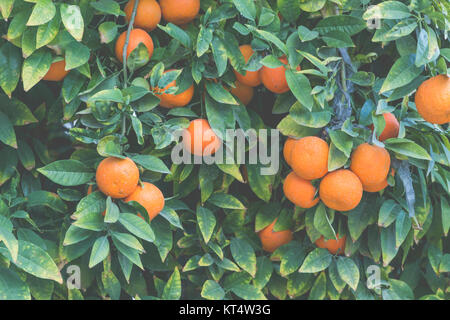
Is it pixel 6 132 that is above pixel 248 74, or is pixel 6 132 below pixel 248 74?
below

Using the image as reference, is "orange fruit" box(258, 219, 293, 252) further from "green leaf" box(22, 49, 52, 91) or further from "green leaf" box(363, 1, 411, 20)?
"green leaf" box(22, 49, 52, 91)

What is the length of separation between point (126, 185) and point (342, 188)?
458 mm

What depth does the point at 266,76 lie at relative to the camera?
1193 millimetres

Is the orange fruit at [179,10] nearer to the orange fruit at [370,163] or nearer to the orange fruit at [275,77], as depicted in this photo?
the orange fruit at [275,77]

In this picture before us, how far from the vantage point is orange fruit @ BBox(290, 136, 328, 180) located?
1140 mm

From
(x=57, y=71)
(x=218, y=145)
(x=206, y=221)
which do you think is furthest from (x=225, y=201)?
(x=57, y=71)

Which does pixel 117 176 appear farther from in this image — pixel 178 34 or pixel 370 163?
pixel 370 163

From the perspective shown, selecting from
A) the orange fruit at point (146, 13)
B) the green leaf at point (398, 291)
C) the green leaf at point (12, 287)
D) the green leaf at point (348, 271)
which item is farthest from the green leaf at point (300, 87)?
the green leaf at point (12, 287)

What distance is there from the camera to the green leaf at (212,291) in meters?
1.26

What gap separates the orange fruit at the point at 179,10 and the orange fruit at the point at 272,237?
563mm

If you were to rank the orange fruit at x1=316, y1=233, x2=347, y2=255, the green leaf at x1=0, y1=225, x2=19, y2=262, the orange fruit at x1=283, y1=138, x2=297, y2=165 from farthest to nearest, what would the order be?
the orange fruit at x1=316, y1=233, x2=347, y2=255 < the orange fruit at x1=283, y1=138, x2=297, y2=165 < the green leaf at x1=0, y1=225, x2=19, y2=262

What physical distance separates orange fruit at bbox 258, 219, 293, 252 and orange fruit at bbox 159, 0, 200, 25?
1.85 feet

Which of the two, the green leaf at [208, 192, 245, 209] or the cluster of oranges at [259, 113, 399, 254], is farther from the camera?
the green leaf at [208, 192, 245, 209]

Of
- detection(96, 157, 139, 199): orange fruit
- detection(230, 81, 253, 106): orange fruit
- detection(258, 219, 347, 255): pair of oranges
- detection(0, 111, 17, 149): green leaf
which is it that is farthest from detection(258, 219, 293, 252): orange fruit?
detection(0, 111, 17, 149): green leaf
